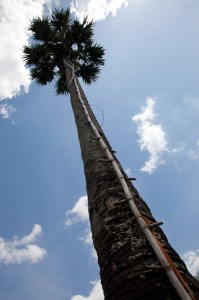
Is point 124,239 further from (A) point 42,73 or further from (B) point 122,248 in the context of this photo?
(A) point 42,73

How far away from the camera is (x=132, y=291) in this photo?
175cm

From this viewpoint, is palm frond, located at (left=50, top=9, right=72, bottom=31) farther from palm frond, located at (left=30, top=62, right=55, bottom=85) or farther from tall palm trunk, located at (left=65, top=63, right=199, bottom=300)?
tall palm trunk, located at (left=65, top=63, right=199, bottom=300)

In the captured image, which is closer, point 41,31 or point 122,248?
point 122,248

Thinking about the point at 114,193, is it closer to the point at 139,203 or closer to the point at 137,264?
the point at 139,203

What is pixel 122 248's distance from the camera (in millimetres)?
2104

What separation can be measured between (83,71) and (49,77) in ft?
4.51

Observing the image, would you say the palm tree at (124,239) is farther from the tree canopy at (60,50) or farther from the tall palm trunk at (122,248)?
the tree canopy at (60,50)

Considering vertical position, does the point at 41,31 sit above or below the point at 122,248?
above

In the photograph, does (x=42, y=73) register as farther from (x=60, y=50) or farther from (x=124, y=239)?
(x=124, y=239)

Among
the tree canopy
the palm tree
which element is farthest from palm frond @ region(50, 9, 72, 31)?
the palm tree

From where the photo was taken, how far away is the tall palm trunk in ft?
5.73

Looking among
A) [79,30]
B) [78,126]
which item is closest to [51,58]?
[79,30]

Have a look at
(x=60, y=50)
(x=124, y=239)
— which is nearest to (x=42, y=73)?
(x=60, y=50)

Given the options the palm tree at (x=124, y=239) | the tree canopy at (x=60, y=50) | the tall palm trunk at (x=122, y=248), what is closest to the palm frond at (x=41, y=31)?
the tree canopy at (x=60, y=50)
